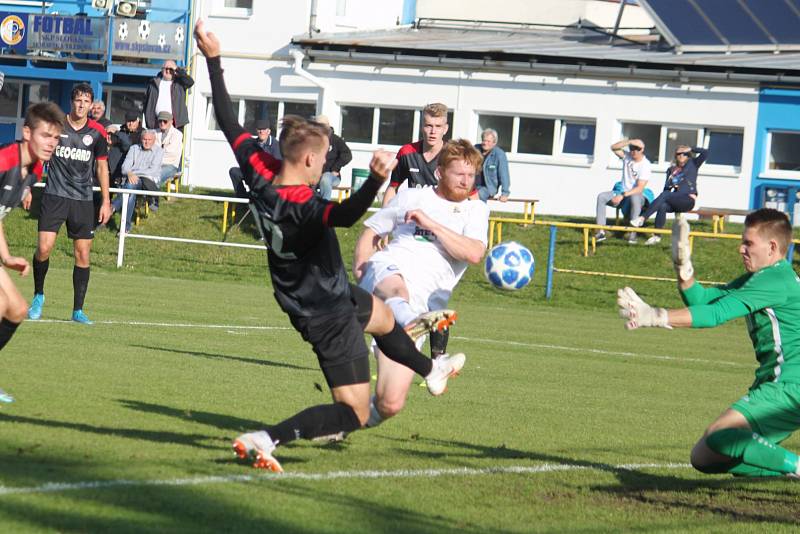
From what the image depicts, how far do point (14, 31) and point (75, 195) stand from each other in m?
21.5

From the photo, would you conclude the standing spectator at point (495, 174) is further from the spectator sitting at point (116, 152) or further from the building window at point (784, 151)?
the building window at point (784, 151)

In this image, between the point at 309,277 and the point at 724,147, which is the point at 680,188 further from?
the point at 309,277

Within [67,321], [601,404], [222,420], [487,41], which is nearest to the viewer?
[222,420]

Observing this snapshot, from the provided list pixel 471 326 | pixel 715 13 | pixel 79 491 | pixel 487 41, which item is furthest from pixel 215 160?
pixel 79 491

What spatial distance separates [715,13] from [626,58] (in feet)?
8.22

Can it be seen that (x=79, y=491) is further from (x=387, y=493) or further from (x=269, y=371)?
(x=269, y=371)

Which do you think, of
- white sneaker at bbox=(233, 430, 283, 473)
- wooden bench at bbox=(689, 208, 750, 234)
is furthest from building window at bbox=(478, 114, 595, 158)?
white sneaker at bbox=(233, 430, 283, 473)

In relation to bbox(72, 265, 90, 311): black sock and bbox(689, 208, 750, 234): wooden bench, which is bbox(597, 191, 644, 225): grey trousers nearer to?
bbox(689, 208, 750, 234): wooden bench

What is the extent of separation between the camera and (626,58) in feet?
103

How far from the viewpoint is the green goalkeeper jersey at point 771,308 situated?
247 inches

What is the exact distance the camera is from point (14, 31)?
3278 centimetres

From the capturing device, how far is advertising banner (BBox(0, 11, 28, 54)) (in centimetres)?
3259

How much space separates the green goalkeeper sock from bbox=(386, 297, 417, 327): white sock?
6.16 ft

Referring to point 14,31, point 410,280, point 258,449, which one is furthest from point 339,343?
point 14,31
